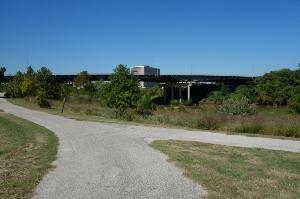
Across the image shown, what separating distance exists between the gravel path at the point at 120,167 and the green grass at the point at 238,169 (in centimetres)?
42

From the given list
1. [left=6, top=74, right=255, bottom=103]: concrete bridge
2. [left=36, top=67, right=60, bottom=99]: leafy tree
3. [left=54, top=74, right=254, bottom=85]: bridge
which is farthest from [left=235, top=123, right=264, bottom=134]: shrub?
[left=6, top=74, right=255, bottom=103]: concrete bridge

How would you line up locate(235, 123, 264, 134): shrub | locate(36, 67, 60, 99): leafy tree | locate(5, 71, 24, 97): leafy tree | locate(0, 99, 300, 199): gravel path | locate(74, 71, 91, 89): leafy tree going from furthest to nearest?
locate(74, 71, 91, 89): leafy tree
locate(5, 71, 24, 97): leafy tree
locate(36, 67, 60, 99): leafy tree
locate(235, 123, 264, 134): shrub
locate(0, 99, 300, 199): gravel path

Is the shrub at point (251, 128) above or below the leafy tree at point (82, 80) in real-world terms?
below

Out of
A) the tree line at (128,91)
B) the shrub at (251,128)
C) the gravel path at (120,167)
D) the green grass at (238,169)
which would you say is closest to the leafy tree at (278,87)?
the tree line at (128,91)

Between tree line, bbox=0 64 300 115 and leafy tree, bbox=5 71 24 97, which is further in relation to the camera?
leafy tree, bbox=5 71 24 97

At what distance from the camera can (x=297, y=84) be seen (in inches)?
3034

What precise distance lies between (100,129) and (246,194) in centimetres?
1293

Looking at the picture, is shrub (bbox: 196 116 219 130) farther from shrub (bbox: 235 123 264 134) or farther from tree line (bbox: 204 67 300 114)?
tree line (bbox: 204 67 300 114)

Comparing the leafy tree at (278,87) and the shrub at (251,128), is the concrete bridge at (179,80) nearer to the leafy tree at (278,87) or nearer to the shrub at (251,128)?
the leafy tree at (278,87)

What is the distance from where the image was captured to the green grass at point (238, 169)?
27.3 feet

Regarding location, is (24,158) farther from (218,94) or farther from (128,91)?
(218,94)

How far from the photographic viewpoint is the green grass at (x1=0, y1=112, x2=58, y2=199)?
8.39m

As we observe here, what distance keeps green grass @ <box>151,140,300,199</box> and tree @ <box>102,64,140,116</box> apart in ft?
57.2

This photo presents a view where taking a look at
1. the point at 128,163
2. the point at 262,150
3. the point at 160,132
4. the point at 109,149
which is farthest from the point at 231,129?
the point at 128,163
